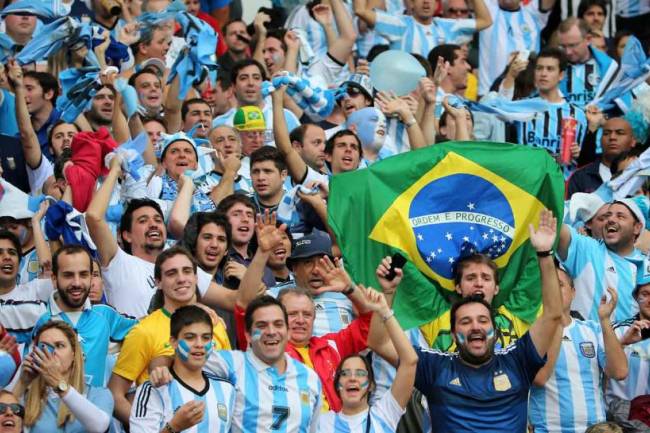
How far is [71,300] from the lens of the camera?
9.90 m

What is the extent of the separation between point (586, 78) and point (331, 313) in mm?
5562

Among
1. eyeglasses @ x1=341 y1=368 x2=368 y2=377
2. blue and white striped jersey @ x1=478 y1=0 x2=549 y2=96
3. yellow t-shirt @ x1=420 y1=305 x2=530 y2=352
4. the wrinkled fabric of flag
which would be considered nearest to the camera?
eyeglasses @ x1=341 y1=368 x2=368 y2=377

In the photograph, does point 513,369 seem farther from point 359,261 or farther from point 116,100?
point 116,100

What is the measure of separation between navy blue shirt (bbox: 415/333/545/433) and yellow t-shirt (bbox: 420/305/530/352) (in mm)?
523

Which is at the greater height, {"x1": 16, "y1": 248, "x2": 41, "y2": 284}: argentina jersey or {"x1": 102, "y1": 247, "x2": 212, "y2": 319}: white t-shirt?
{"x1": 16, "y1": 248, "x2": 41, "y2": 284}: argentina jersey

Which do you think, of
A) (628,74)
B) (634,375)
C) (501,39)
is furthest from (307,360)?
(501,39)

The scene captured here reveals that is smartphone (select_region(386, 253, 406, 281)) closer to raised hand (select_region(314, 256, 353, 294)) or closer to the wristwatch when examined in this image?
raised hand (select_region(314, 256, 353, 294))

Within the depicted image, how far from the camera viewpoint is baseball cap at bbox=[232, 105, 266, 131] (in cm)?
1315


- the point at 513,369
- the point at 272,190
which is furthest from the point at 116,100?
the point at 513,369

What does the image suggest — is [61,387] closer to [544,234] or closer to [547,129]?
[544,234]

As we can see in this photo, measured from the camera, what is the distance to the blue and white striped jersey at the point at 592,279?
38.0 feet

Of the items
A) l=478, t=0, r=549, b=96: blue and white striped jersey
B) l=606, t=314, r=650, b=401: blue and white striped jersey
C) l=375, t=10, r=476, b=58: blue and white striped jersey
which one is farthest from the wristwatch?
l=478, t=0, r=549, b=96: blue and white striped jersey

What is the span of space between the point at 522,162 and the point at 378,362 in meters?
1.68

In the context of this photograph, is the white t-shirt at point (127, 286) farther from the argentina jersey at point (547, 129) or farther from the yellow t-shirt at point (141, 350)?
the argentina jersey at point (547, 129)
